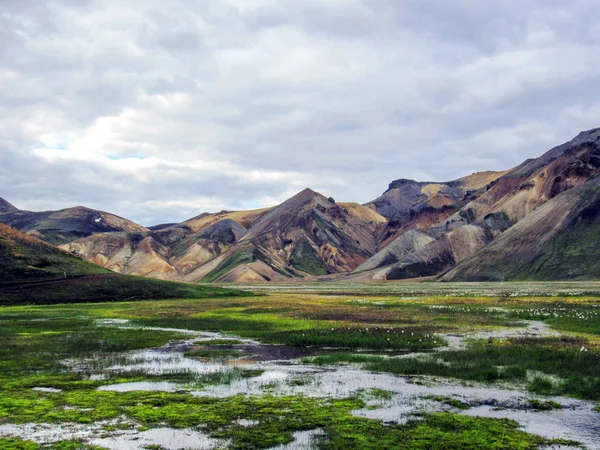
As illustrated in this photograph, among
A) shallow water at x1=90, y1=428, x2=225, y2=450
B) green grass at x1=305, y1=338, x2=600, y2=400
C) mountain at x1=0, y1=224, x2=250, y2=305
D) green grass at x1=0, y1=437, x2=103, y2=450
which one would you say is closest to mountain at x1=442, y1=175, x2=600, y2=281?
mountain at x1=0, y1=224, x2=250, y2=305

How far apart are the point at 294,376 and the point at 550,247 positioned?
526 feet

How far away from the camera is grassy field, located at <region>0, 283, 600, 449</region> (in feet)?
57.2

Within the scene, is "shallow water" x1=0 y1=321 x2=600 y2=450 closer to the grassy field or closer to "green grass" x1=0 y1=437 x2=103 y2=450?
the grassy field

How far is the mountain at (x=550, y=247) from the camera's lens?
157 meters

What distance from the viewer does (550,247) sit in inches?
6550

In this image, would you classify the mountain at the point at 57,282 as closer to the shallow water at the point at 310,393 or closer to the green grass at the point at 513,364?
the shallow water at the point at 310,393

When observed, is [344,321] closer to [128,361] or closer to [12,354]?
[128,361]

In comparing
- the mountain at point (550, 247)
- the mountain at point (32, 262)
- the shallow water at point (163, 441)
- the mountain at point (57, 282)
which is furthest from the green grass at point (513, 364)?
the mountain at point (550, 247)

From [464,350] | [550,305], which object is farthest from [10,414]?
[550,305]

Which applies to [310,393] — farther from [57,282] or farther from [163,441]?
[57,282]

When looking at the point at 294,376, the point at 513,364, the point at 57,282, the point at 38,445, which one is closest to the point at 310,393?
the point at 294,376

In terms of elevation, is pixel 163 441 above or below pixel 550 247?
below

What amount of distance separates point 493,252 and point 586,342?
509ft

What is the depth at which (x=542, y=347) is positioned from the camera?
33.0m
